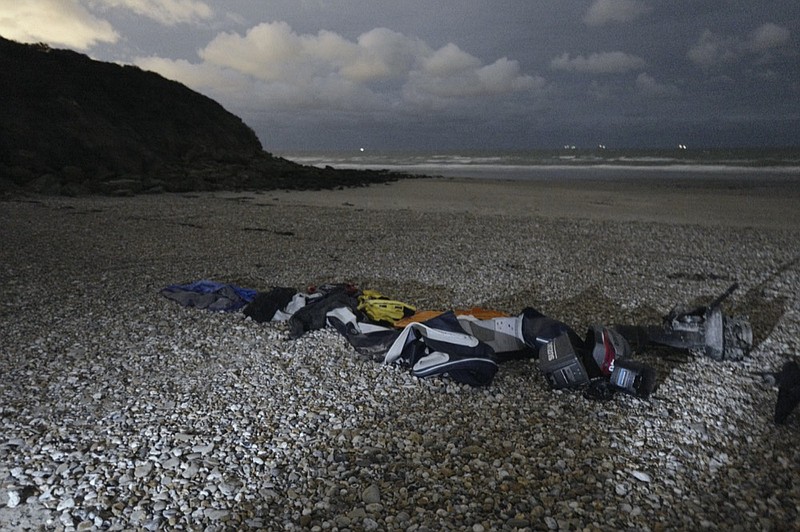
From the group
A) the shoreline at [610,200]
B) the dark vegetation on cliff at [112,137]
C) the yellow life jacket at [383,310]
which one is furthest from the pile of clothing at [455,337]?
the dark vegetation on cliff at [112,137]

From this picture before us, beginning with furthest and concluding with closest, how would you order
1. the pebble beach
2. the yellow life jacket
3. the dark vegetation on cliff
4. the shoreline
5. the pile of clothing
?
1. the dark vegetation on cliff
2. the shoreline
3. the yellow life jacket
4. the pile of clothing
5. the pebble beach

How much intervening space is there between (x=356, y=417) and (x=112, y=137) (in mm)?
26831

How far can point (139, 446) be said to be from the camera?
11.2 feet

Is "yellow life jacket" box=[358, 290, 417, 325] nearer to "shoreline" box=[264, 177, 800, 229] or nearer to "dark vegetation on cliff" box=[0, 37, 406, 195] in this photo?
"shoreline" box=[264, 177, 800, 229]

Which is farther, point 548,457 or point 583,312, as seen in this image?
point 583,312

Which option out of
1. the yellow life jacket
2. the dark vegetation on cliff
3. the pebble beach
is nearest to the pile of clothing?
the yellow life jacket

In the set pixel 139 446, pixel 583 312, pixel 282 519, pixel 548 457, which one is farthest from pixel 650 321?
pixel 139 446

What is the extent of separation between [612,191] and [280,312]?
70.5 feet

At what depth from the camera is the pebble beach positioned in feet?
9.47

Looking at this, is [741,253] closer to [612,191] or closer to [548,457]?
[548,457]

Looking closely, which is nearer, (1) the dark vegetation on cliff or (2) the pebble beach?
(2) the pebble beach

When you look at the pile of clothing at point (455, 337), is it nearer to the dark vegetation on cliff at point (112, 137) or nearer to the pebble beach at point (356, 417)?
the pebble beach at point (356, 417)

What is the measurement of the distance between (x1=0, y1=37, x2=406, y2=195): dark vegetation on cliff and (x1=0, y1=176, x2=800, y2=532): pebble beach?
14229 millimetres

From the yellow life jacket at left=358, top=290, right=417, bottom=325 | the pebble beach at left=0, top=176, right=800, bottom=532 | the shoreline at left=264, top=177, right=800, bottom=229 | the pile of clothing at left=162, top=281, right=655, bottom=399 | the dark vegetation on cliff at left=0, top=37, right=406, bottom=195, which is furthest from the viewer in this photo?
the dark vegetation on cliff at left=0, top=37, right=406, bottom=195
